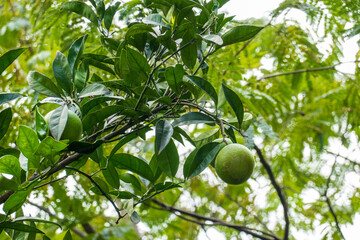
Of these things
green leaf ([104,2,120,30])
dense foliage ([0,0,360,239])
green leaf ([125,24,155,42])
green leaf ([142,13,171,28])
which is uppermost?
green leaf ([142,13,171,28])

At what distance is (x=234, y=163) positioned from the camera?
31.1 inches

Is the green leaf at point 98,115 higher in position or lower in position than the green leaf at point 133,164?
higher

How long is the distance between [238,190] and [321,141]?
60cm

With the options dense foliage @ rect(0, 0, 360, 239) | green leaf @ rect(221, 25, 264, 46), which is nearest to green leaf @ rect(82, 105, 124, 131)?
dense foliage @ rect(0, 0, 360, 239)

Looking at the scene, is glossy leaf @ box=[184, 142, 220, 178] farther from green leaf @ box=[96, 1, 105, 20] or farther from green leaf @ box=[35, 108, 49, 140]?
green leaf @ box=[96, 1, 105, 20]

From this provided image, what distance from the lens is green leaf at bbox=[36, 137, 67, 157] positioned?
64 cm

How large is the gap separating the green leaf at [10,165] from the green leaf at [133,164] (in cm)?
22

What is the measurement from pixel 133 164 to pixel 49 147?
0.25 metres

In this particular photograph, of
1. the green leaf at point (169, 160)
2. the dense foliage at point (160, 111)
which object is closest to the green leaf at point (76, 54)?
the dense foliage at point (160, 111)

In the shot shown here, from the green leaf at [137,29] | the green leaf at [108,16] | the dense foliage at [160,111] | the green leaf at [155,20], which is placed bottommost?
the dense foliage at [160,111]

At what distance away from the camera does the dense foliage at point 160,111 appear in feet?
2.54

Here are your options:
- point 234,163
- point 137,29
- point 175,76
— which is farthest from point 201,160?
point 137,29

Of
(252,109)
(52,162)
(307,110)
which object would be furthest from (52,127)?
(307,110)

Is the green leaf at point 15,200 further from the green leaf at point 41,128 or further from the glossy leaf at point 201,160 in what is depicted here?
the glossy leaf at point 201,160
